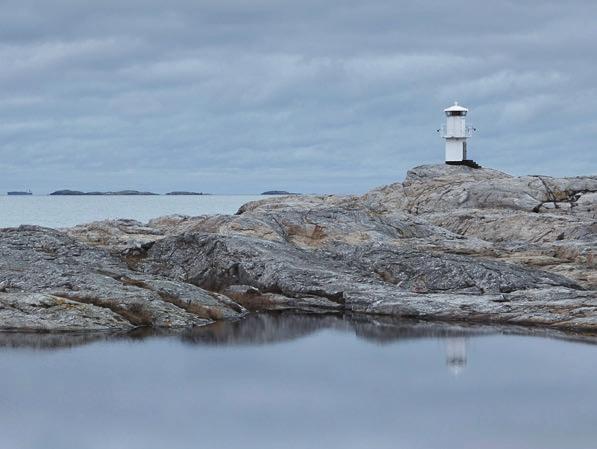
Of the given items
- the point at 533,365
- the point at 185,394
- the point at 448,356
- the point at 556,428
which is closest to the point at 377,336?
the point at 448,356

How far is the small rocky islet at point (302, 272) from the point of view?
29969 mm

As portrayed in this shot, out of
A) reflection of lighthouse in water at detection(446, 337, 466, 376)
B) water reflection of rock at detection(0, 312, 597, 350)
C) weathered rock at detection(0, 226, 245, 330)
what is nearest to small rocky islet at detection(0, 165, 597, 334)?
weathered rock at detection(0, 226, 245, 330)

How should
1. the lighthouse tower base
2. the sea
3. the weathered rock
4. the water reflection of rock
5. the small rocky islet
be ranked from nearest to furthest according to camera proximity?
the sea → the water reflection of rock → the weathered rock → the small rocky islet → the lighthouse tower base

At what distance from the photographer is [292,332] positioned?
3003 centimetres

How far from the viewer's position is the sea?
17.8 meters

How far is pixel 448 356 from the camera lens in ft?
85.0

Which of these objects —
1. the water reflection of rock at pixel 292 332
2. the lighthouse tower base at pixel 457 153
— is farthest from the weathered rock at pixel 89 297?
the lighthouse tower base at pixel 457 153

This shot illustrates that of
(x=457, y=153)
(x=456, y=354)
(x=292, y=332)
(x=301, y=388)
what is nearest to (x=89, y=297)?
(x=292, y=332)

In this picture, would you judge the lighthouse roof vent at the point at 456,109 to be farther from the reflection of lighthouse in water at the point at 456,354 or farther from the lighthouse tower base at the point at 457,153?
the reflection of lighthouse in water at the point at 456,354

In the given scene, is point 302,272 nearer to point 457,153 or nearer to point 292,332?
point 292,332

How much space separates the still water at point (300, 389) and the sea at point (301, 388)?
1.5 inches

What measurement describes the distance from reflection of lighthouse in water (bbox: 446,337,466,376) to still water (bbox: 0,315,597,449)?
0.03 metres

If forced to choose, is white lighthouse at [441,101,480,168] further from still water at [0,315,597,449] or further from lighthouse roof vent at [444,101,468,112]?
still water at [0,315,597,449]

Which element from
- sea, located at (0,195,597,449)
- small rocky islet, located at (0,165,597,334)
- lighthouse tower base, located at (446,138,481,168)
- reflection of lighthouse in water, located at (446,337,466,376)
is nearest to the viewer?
sea, located at (0,195,597,449)
